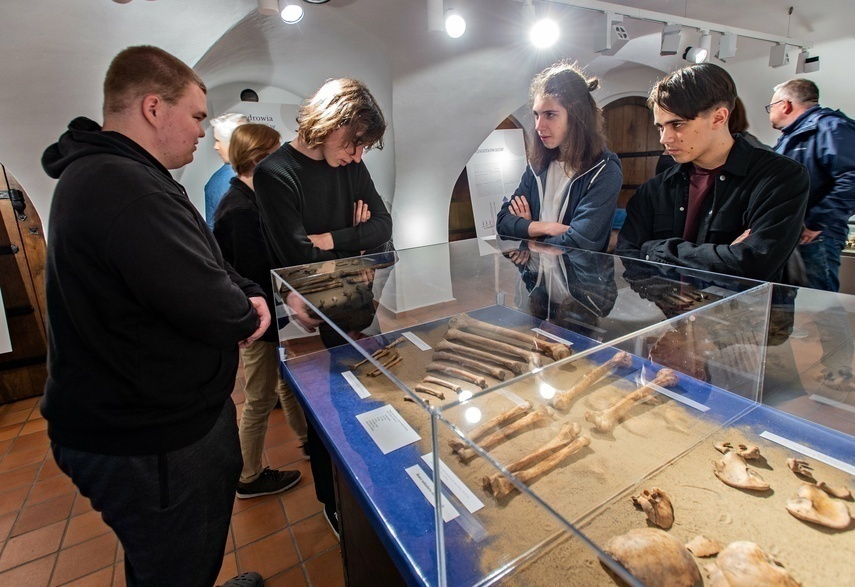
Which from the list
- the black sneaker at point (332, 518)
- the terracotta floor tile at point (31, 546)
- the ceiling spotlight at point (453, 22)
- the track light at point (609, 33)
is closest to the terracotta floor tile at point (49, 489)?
the terracotta floor tile at point (31, 546)

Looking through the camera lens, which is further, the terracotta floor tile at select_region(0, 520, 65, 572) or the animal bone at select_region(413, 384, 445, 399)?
the terracotta floor tile at select_region(0, 520, 65, 572)

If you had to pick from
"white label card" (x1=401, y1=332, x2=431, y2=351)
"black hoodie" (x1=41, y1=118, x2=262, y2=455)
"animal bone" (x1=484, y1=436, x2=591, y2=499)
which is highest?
"black hoodie" (x1=41, y1=118, x2=262, y2=455)

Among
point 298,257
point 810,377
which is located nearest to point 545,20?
point 298,257

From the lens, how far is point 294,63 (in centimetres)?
415

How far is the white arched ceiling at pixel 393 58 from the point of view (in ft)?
8.57

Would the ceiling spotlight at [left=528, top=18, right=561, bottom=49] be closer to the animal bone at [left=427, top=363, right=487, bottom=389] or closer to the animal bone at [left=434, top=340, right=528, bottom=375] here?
the animal bone at [left=434, top=340, right=528, bottom=375]

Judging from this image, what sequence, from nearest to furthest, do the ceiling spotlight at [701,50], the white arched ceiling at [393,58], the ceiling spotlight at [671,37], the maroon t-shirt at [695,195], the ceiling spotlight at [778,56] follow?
the maroon t-shirt at [695,195]
the white arched ceiling at [393,58]
the ceiling spotlight at [671,37]
the ceiling spotlight at [701,50]
the ceiling spotlight at [778,56]

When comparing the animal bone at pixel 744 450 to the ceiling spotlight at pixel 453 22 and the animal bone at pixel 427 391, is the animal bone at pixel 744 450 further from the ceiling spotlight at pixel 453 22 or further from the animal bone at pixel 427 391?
the ceiling spotlight at pixel 453 22

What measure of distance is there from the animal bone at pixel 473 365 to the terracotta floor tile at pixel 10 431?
3.59 metres

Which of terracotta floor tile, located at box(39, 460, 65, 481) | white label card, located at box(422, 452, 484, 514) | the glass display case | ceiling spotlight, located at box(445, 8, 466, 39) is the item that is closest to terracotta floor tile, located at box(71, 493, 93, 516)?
terracotta floor tile, located at box(39, 460, 65, 481)

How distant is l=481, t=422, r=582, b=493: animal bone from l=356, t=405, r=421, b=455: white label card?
1.29 feet

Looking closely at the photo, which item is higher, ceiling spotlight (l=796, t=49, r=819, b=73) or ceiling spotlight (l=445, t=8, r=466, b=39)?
ceiling spotlight (l=445, t=8, r=466, b=39)

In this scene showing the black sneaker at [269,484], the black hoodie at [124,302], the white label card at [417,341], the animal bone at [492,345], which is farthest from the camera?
the black sneaker at [269,484]

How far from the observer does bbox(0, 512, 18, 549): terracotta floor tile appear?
2302mm
